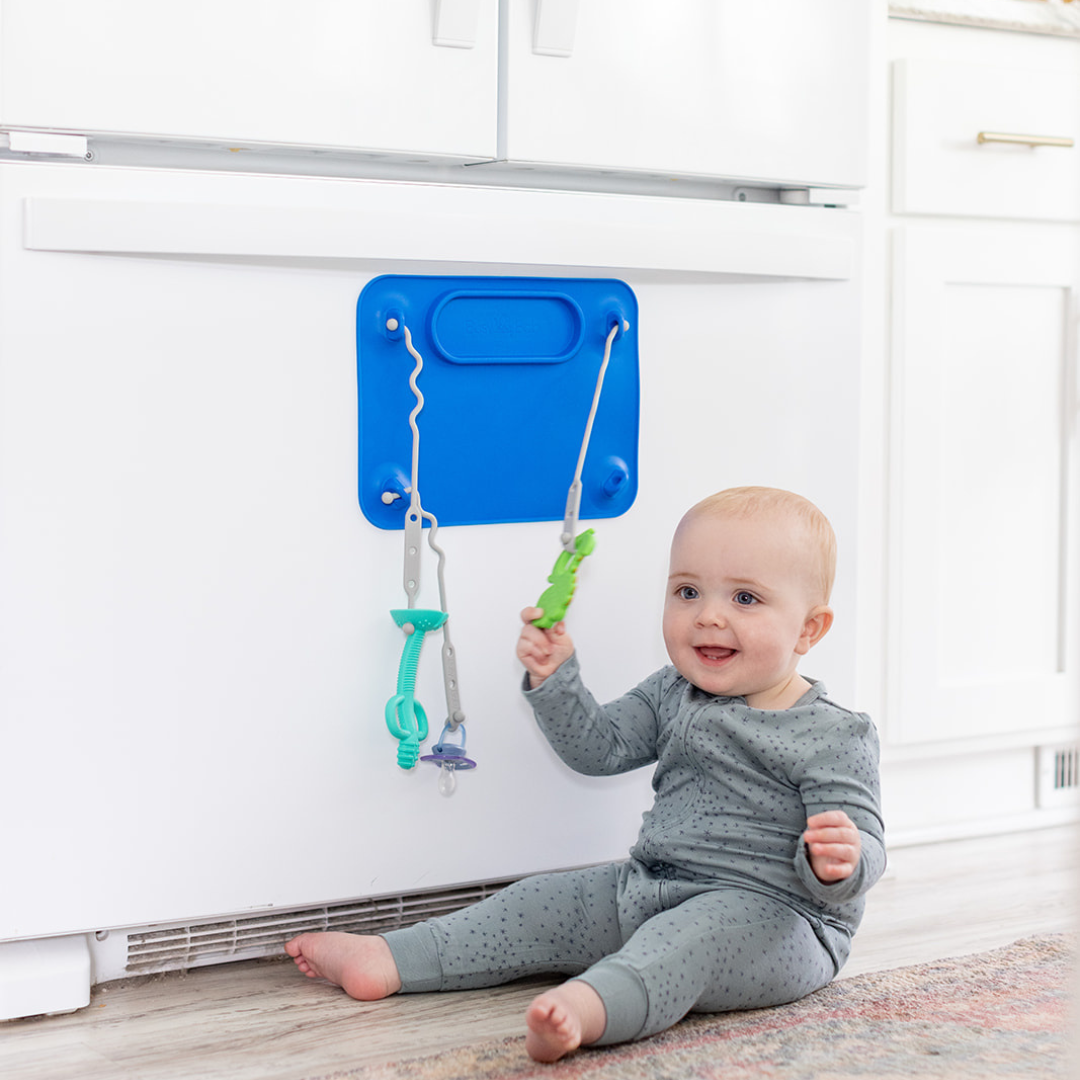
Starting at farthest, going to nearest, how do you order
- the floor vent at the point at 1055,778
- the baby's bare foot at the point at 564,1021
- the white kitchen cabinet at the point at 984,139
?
the floor vent at the point at 1055,778
the white kitchen cabinet at the point at 984,139
the baby's bare foot at the point at 564,1021

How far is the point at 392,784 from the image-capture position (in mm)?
973

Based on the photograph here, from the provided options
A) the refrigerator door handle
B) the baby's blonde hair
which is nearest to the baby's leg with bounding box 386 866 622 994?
the baby's blonde hair

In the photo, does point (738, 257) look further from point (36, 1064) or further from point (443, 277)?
point (36, 1064)

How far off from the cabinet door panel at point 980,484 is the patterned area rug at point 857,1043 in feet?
1.25

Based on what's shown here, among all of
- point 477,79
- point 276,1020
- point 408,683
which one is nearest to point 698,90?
point 477,79

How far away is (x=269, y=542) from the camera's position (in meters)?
0.92

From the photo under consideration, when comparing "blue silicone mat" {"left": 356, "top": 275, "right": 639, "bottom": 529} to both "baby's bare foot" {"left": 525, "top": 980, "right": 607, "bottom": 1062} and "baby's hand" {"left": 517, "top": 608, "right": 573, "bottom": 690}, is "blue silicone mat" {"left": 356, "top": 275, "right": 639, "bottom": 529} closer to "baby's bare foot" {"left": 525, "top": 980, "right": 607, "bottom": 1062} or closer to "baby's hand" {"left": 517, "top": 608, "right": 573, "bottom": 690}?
"baby's hand" {"left": 517, "top": 608, "right": 573, "bottom": 690}

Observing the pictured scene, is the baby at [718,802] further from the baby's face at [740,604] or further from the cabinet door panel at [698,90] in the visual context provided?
the cabinet door panel at [698,90]

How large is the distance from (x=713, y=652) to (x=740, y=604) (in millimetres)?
39

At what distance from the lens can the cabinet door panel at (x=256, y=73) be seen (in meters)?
0.83

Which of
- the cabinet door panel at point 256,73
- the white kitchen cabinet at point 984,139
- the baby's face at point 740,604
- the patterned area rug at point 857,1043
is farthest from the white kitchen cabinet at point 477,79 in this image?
the patterned area rug at point 857,1043

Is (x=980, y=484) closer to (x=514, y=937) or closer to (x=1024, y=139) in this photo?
(x=1024, y=139)

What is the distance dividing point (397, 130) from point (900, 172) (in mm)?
530

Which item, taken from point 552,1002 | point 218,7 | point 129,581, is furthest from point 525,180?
point 552,1002
